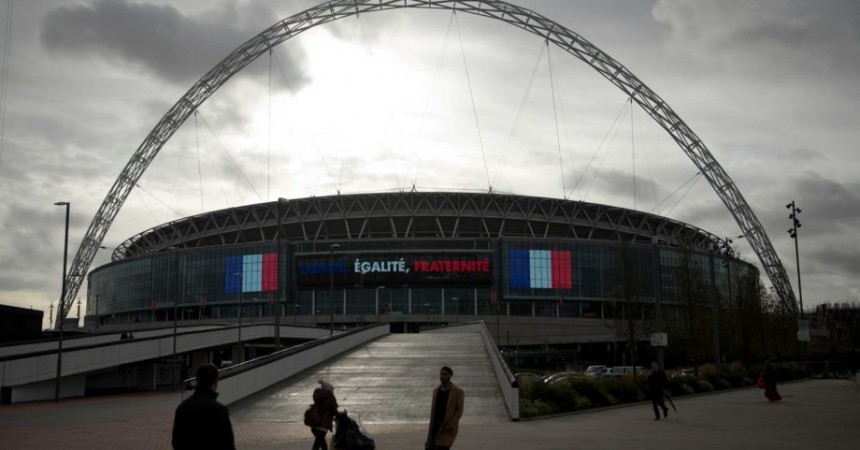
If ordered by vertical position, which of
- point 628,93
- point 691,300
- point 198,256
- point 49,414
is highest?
point 628,93

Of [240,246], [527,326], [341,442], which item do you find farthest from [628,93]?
[341,442]

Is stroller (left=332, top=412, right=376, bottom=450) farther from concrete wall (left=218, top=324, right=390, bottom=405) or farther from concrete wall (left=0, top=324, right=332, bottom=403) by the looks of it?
concrete wall (left=0, top=324, right=332, bottom=403)

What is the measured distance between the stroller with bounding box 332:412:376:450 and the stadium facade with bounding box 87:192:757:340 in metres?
100

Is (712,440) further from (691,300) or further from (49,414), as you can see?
(691,300)

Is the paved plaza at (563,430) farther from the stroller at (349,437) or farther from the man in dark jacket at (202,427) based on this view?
the man in dark jacket at (202,427)

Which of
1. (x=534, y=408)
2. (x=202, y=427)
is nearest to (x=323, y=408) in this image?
(x=202, y=427)

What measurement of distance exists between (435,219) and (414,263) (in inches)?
500

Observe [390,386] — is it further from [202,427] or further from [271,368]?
[202,427]

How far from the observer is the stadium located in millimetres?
122750

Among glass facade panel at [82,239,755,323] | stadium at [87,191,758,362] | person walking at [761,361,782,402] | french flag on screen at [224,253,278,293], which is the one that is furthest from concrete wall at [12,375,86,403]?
french flag on screen at [224,253,278,293]

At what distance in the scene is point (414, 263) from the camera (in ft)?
404

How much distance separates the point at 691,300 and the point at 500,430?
133 feet

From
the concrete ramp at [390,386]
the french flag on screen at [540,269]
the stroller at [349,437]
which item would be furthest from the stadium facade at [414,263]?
the stroller at [349,437]

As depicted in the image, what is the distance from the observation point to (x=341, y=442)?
14203mm
